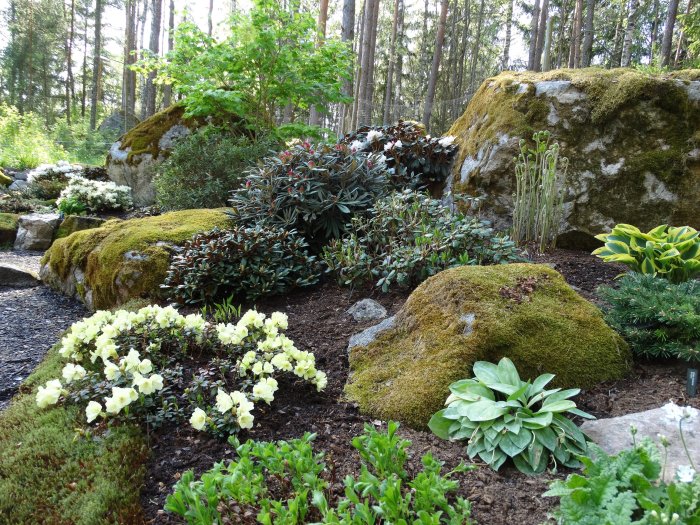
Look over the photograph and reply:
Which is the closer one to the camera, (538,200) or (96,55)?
(538,200)

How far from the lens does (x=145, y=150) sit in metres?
9.21

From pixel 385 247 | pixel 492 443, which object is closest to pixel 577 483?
pixel 492 443

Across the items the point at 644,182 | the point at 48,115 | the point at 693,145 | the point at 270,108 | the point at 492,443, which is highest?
the point at 48,115

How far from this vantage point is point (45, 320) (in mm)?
4914

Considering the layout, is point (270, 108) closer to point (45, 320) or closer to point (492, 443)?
point (45, 320)

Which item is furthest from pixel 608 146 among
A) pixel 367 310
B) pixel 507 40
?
pixel 507 40

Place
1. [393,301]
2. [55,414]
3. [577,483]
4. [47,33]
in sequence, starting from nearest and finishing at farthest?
[577,483], [55,414], [393,301], [47,33]

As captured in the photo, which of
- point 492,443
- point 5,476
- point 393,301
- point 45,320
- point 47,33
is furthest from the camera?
point 47,33

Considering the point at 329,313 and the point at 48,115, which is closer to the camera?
the point at 329,313

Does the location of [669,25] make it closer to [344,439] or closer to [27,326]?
[344,439]

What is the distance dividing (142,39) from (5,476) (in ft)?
100

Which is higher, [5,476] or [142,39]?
[142,39]

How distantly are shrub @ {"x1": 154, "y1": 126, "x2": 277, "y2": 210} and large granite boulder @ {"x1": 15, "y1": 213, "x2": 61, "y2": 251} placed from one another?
2.21 m

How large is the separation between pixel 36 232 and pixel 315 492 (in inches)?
327
